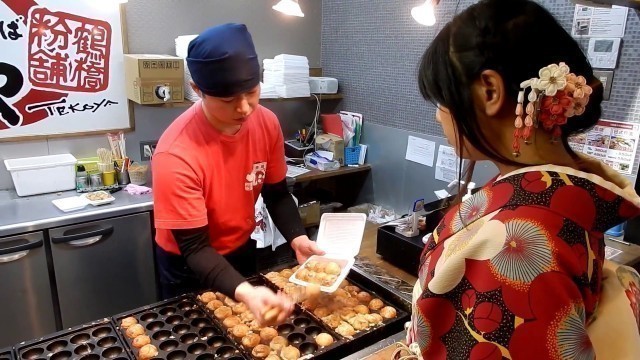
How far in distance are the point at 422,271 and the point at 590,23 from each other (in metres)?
1.81

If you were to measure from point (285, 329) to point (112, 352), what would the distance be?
46 centimetres

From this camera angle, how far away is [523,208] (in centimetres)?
69

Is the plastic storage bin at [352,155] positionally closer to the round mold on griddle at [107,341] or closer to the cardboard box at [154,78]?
the cardboard box at [154,78]

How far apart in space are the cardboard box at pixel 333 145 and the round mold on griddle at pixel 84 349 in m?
2.24

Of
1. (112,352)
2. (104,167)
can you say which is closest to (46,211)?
(104,167)

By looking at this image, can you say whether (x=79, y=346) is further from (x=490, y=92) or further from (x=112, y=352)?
(x=490, y=92)

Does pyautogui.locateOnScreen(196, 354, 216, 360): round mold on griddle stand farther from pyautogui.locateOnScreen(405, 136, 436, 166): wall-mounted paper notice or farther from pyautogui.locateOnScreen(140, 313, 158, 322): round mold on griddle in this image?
pyautogui.locateOnScreen(405, 136, 436, 166): wall-mounted paper notice

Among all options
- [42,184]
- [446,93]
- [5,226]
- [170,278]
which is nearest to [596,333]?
[446,93]

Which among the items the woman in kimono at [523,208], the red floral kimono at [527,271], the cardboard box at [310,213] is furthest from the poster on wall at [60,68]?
the red floral kimono at [527,271]

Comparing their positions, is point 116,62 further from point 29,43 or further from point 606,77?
point 606,77

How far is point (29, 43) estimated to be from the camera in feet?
7.93

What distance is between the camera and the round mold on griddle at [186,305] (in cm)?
140

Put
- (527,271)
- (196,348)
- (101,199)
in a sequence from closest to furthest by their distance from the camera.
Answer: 1. (527,271)
2. (196,348)
3. (101,199)

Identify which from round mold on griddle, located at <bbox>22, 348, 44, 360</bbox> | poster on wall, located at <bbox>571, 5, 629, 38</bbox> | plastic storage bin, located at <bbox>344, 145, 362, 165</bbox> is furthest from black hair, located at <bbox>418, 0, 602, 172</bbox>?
plastic storage bin, located at <bbox>344, 145, 362, 165</bbox>
